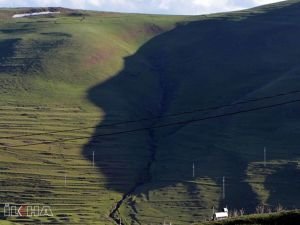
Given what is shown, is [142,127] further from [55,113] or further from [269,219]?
[269,219]

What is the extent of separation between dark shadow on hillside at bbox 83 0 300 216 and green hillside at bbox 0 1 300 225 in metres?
0.27

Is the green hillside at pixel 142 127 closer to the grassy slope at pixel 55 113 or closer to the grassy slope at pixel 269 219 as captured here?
the grassy slope at pixel 55 113

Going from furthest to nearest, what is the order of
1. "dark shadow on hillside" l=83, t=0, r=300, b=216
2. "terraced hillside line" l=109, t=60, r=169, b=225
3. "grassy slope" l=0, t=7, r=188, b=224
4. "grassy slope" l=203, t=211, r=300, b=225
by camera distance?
1. "dark shadow on hillside" l=83, t=0, r=300, b=216
2. "grassy slope" l=0, t=7, r=188, b=224
3. "terraced hillside line" l=109, t=60, r=169, b=225
4. "grassy slope" l=203, t=211, r=300, b=225

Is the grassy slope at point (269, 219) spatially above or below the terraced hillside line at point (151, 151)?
below

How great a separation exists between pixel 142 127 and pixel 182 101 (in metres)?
21.5

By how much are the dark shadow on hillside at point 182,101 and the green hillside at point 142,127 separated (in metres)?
0.27

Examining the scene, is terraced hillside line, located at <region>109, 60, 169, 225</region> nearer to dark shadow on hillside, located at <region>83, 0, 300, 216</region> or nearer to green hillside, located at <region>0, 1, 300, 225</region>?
dark shadow on hillside, located at <region>83, 0, 300, 216</region>

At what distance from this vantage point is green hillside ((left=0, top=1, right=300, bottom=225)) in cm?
10119

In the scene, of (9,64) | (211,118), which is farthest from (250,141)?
(9,64)

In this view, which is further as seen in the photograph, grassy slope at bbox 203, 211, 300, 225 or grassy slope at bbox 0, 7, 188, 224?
grassy slope at bbox 0, 7, 188, 224

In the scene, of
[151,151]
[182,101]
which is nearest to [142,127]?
[151,151]


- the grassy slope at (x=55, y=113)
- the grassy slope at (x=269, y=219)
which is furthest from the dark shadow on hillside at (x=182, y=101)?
the grassy slope at (x=269, y=219)

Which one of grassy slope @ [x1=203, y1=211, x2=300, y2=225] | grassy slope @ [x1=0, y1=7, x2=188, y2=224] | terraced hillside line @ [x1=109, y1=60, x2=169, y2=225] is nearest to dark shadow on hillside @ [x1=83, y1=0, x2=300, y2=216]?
terraced hillside line @ [x1=109, y1=60, x2=169, y2=225]

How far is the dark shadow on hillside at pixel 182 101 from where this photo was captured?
370 feet
